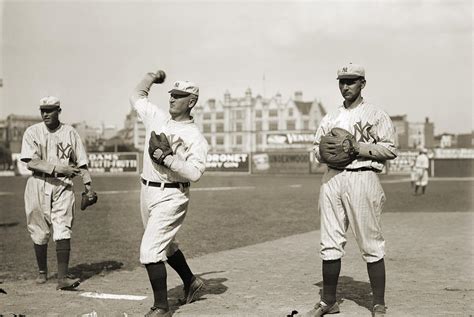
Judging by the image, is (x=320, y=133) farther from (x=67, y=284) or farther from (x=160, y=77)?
(x=67, y=284)

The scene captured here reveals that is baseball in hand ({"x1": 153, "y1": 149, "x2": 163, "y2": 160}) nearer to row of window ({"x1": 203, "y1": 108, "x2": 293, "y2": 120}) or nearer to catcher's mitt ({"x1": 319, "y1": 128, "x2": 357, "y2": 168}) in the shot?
catcher's mitt ({"x1": 319, "y1": 128, "x2": 357, "y2": 168})

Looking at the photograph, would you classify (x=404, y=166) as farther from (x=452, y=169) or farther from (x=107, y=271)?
(x=107, y=271)

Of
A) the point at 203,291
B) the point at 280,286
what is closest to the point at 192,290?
the point at 203,291

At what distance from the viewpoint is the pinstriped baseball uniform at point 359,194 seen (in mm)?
4523

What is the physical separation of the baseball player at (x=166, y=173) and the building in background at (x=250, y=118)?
91419 millimetres

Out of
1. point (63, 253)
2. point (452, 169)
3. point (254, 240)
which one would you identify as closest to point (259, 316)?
point (63, 253)

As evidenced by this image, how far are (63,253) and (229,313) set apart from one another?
2.14 metres

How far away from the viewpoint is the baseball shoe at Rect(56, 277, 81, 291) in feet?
18.4

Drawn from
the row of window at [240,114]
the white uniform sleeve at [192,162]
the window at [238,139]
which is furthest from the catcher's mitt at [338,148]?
the window at [238,139]

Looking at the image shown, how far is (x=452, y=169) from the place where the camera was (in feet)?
136

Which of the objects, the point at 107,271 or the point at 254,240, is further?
the point at 254,240

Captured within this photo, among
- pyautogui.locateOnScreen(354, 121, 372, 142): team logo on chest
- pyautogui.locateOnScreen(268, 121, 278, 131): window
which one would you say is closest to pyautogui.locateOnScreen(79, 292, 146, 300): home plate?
pyautogui.locateOnScreen(354, 121, 372, 142): team logo on chest

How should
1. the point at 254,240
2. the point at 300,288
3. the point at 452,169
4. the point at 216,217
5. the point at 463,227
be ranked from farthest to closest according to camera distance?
the point at 452,169 → the point at 216,217 → the point at 463,227 → the point at 254,240 → the point at 300,288

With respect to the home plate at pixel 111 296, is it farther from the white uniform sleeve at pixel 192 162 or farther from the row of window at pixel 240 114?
the row of window at pixel 240 114
